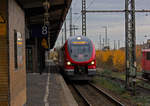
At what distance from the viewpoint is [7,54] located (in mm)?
6527

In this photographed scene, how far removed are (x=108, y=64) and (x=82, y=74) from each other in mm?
32819

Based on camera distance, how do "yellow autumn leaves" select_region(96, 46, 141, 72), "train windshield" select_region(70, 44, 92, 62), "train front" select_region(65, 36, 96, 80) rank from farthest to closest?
"yellow autumn leaves" select_region(96, 46, 141, 72)
"train windshield" select_region(70, 44, 92, 62)
"train front" select_region(65, 36, 96, 80)

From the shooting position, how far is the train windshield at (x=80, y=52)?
17.2 meters

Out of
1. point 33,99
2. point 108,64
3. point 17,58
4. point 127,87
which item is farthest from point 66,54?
point 108,64

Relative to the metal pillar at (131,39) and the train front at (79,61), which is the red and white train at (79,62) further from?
the metal pillar at (131,39)

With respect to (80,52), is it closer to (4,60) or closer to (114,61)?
(4,60)

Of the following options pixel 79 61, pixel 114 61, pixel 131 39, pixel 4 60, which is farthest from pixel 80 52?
pixel 114 61

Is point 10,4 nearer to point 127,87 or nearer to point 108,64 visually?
point 127,87

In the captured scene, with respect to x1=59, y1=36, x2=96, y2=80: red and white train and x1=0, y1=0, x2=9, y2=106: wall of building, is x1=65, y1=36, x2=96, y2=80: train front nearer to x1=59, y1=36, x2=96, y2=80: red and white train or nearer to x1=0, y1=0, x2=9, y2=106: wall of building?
x1=59, y1=36, x2=96, y2=80: red and white train

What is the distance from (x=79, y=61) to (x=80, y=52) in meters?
0.67

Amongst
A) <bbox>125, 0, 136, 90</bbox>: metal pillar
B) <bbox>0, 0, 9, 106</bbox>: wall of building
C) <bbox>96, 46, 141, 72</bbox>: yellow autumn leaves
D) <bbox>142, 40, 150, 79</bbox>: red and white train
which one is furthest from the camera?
<bbox>96, 46, 141, 72</bbox>: yellow autumn leaves

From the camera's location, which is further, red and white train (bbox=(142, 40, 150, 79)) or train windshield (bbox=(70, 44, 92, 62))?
red and white train (bbox=(142, 40, 150, 79))

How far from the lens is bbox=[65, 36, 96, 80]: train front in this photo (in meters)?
17.0

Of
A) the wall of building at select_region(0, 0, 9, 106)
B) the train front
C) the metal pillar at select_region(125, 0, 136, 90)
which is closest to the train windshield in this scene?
the train front
